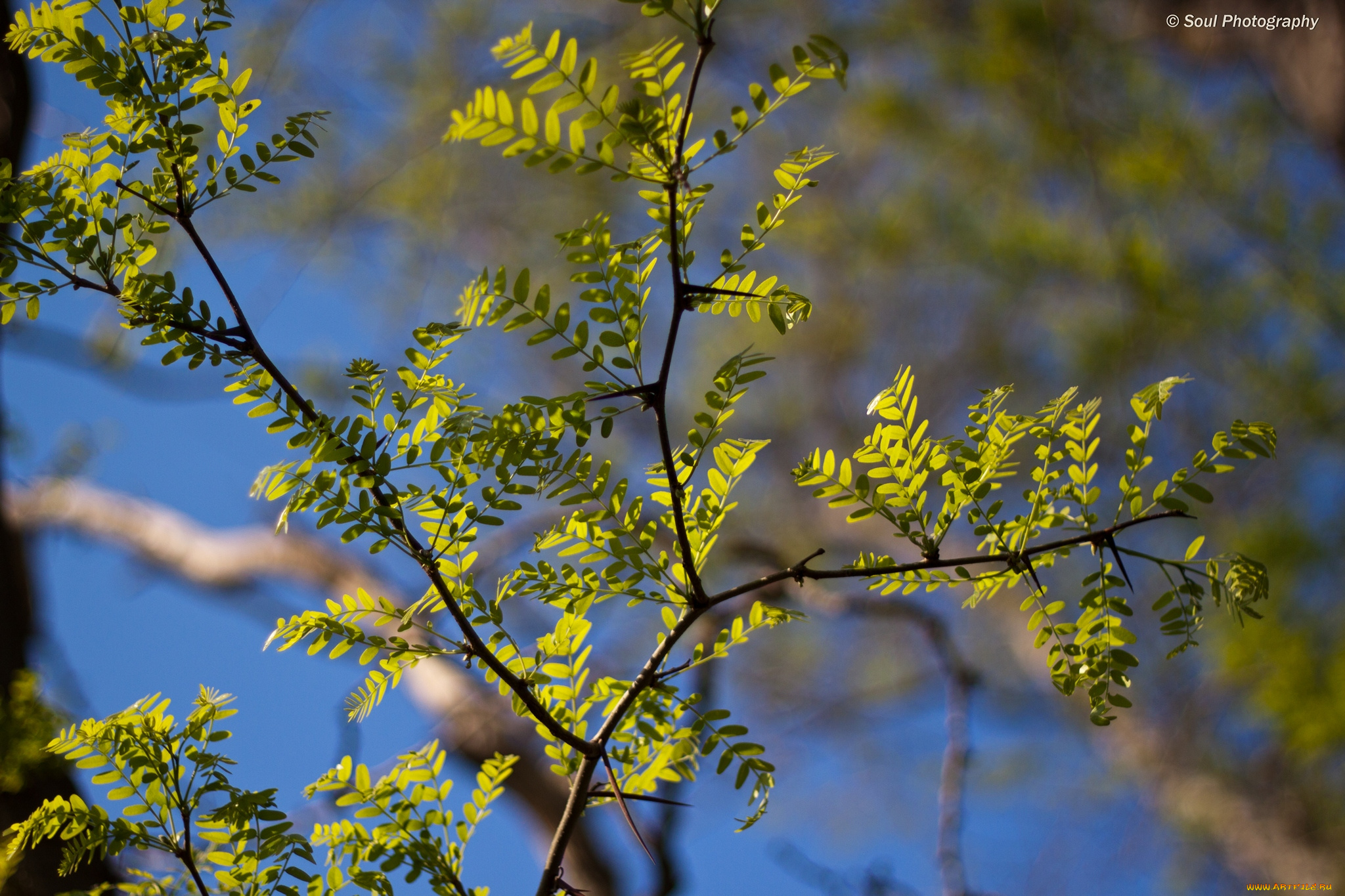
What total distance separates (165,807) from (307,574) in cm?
233

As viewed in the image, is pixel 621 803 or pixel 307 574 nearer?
pixel 621 803

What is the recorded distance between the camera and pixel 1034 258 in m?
2.97

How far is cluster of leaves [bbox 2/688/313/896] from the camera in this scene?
0.50 metres

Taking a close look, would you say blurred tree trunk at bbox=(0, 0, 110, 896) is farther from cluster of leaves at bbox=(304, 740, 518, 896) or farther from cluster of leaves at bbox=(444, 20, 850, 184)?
cluster of leaves at bbox=(444, 20, 850, 184)

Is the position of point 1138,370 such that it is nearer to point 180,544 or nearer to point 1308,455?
point 1308,455

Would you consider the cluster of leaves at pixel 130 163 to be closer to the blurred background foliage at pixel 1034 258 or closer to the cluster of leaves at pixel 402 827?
the cluster of leaves at pixel 402 827

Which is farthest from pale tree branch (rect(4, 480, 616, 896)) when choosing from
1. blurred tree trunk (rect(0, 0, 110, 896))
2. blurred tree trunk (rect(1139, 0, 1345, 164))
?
blurred tree trunk (rect(1139, 0, 1345, 164))

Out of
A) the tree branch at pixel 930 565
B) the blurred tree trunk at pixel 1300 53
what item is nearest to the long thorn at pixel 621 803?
the tree branch at pixel 930 565

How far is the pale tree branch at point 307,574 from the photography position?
5.74ft

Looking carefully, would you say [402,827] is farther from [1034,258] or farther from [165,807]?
[1034,258]

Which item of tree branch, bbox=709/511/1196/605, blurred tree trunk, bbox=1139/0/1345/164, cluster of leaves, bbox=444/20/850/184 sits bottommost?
tree branch, bbox=709/511/1196/605

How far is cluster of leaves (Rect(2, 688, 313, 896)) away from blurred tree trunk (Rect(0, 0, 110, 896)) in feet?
0.40

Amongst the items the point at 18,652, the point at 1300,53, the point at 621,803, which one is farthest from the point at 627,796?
the point at 1300,53

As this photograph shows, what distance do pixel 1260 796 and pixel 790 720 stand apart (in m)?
1.62
